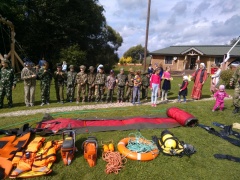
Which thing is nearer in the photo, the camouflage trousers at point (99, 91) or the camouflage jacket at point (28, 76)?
the camouflage jacket at point (28, 76)

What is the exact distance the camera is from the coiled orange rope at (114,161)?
3.99m

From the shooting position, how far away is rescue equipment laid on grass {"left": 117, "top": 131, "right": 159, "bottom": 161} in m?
4.36

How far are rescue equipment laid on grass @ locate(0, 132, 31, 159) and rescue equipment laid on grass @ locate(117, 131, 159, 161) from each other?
2298 mm

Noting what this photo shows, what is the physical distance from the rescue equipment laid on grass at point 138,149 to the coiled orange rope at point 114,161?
0.65 ft

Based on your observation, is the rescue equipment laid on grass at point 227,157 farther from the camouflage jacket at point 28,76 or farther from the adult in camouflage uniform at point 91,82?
the camouflage jacket at point 28,76

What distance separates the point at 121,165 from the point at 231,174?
2351 mm

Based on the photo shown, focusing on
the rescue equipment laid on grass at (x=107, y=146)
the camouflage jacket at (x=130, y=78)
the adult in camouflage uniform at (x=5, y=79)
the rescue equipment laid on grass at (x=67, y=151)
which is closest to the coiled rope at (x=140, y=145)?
the rescue equipment laid on grass at (x=107, y=146)

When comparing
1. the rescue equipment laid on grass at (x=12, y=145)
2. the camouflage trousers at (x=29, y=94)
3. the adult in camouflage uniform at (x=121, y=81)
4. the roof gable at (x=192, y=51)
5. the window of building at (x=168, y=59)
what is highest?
the roof gable at (x=192, y=51)

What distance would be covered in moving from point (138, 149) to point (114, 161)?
766mm

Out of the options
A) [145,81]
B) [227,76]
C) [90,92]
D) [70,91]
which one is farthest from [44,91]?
[227,76]

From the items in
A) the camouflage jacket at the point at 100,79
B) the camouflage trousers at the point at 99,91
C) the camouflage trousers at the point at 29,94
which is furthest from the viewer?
the camouflage trousers at the point at 99,91

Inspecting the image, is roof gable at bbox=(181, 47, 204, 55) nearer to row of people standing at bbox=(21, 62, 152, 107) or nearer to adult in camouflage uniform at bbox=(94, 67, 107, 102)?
row of people standing at bbox=(21, 62, 152, 107)

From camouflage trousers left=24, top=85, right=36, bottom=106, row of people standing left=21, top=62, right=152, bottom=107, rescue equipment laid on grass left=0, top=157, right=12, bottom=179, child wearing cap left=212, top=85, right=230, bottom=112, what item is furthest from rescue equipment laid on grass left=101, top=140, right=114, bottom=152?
camouflage trousers left=24, top=85, right=36, bottom=106

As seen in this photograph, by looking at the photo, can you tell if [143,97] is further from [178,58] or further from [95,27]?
[178,58]
